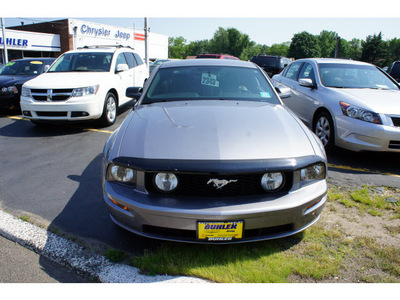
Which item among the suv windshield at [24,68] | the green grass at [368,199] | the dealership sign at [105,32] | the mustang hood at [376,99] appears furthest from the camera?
the dealership sign at [105,32]

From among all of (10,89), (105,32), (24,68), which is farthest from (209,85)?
(105,32)

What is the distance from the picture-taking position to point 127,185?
7.56 ft

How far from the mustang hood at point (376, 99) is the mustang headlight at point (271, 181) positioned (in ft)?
9.92

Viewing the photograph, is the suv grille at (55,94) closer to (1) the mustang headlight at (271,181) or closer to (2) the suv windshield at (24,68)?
(2) the suv windshield at (24,68)

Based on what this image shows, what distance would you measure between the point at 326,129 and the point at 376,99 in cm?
85

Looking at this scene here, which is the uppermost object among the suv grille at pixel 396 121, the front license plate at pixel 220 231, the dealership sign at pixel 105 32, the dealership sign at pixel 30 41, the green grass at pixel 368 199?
the dealership sign at pixel 105 32

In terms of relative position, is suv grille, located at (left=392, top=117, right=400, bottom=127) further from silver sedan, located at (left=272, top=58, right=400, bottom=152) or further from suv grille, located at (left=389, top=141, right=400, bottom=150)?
suv grille, located at (left=389, top=141, right=400, bottom=150)

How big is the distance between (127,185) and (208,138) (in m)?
0.71

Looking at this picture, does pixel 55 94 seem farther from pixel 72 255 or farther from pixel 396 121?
pixel 396 121

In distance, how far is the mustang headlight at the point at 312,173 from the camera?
233 centimetres

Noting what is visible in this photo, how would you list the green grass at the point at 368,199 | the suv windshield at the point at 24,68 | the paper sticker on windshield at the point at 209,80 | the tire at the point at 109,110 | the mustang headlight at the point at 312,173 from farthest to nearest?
the suv windshield at the point at 24,68 → the tire at the point at 109,110 → the paper sticker on windshield at the point at 209,80 → the green grass at the point at 368,199 → the mustang headlight at the point at 312,173

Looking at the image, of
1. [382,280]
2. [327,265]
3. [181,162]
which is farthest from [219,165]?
[382,280]

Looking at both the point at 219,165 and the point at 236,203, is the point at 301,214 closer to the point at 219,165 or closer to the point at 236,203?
the point at 236,203

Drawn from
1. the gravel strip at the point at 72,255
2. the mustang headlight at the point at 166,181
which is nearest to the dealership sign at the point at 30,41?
the gravel strip at the point at 72,255
